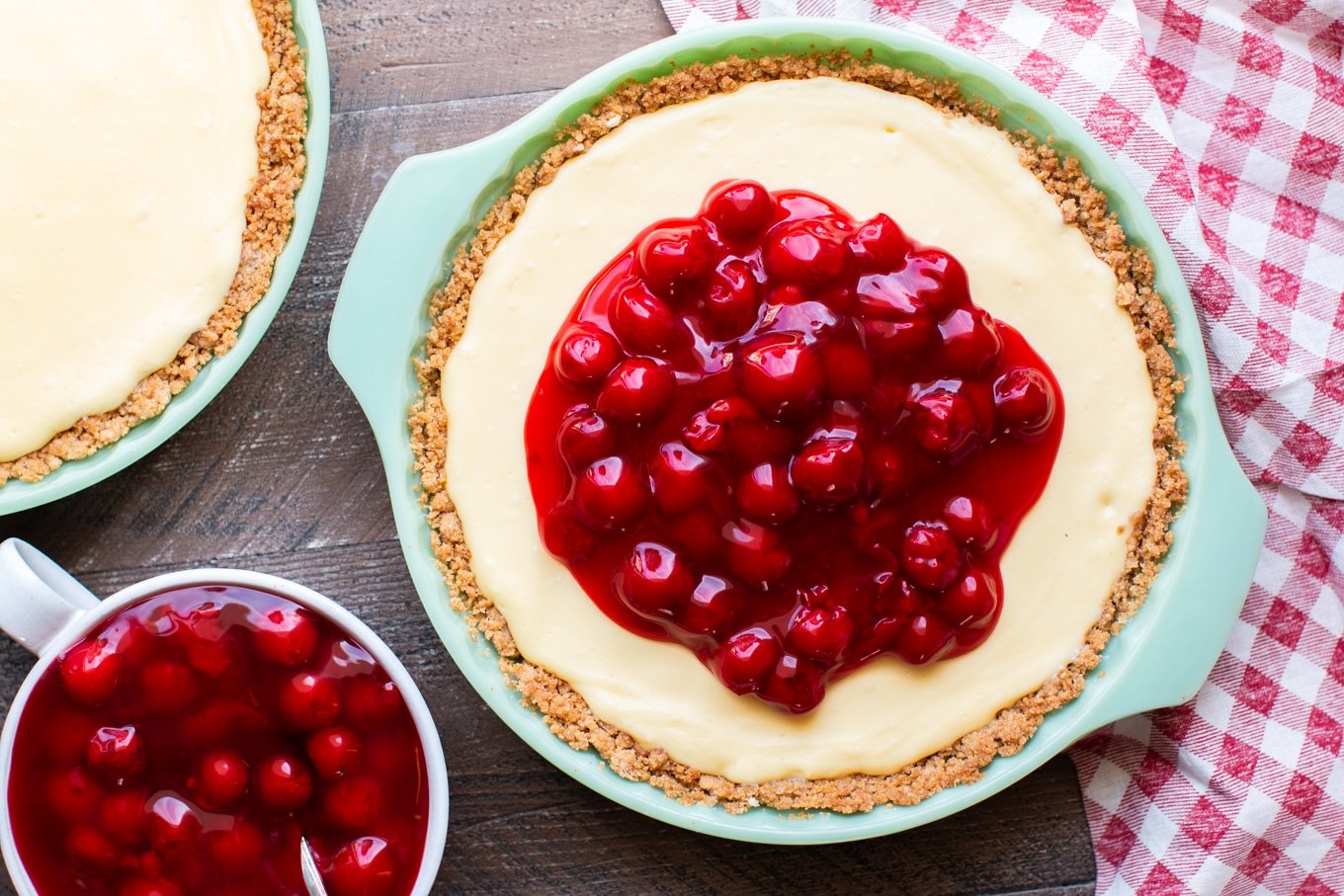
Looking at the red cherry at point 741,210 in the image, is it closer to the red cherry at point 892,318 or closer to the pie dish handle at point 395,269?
the red cherry at point 892,318

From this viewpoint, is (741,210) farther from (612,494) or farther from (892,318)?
(612,494)

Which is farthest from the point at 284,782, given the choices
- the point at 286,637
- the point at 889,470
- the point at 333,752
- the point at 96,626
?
the point at 889,470

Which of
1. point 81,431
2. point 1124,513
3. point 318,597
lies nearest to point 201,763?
point 318,597

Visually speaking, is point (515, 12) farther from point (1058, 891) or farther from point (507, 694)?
point (1058, 891)

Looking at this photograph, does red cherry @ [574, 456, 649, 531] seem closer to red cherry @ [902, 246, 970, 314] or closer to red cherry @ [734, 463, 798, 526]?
red cherry @ [734, 463, 798, 526]

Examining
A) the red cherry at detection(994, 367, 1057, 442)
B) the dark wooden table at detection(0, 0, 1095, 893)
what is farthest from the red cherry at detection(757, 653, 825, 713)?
the red cherry at detection(994, 367, 1057, 442)

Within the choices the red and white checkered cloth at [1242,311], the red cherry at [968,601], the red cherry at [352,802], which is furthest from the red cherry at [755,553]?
the red and white checkered cloth at [1242,311]
